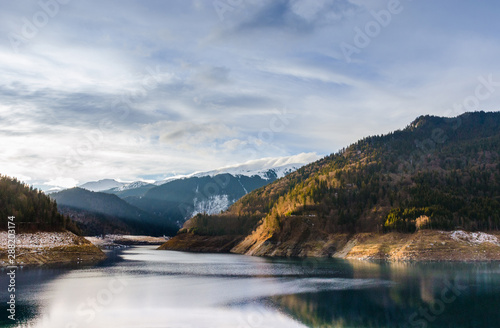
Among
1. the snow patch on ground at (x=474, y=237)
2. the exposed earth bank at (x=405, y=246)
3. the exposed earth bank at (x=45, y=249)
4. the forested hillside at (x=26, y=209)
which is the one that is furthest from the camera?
the snow patch on ground at (x=474, y=237)

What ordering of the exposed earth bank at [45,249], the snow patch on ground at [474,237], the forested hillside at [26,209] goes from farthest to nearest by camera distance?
the snow patch on ground at [474,237], the forested hillside at [26,209], the exposed earth bank at [45,249]

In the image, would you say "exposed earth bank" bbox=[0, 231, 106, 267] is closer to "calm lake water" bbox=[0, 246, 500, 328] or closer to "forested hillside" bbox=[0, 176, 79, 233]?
"forested hillside" bbox=[0, 176, 79, 233]

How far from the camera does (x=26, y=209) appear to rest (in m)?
123

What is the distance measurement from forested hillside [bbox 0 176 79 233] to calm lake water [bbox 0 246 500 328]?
34612 mm

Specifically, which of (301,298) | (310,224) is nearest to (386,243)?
(310,224)

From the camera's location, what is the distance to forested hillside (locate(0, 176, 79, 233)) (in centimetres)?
11862

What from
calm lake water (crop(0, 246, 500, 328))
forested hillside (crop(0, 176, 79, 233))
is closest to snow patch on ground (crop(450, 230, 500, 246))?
calm lake water (crop(0, 246, 500, 328))

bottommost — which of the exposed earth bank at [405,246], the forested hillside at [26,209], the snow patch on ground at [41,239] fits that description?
the exposed earth bank at [405,246]

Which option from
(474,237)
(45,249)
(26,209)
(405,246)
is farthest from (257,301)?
(474,237)

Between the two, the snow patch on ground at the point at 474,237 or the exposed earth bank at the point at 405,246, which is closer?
the exposed earth bank at the point at 405,246

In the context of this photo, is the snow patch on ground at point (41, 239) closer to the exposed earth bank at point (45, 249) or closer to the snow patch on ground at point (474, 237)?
the exposed earth bank at point (45, 249)

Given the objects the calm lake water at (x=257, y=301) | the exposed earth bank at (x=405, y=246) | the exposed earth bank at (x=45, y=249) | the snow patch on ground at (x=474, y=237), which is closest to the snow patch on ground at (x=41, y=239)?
the exposed earth bank at (x=45, y=249)

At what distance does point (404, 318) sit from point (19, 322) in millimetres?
44174

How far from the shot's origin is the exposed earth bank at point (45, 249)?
113 metres
